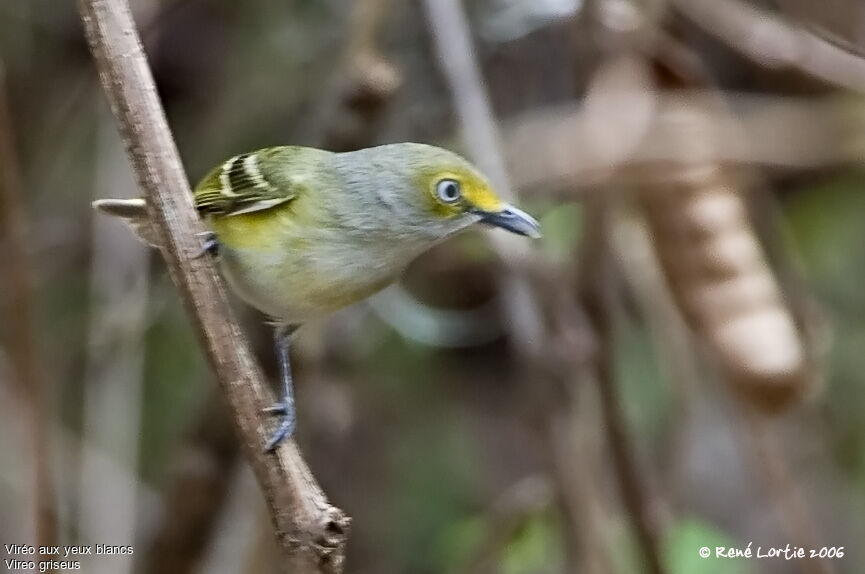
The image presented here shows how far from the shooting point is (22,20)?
3.04m

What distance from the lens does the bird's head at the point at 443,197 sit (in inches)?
55.0

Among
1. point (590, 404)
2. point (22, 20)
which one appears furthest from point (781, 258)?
point (22, 20)

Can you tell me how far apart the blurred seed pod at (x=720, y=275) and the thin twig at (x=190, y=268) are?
104cm

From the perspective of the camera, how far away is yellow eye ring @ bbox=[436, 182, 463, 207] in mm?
1396

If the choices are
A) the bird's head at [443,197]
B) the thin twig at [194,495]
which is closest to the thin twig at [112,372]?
the thin twig at [194,495]

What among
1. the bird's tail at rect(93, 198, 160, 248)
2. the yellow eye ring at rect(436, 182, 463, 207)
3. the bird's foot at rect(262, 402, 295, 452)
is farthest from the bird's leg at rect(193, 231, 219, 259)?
the yellow eye ring at rect(436, 182, 463, 207)

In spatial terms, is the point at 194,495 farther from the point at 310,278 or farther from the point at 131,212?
A: the point at 310,278

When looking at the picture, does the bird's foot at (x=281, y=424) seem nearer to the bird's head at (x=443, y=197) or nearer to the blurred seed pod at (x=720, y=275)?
the bird's head at (x=443, y=197)

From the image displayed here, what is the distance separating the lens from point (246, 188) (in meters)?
1.52

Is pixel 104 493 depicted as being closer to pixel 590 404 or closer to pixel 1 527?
pixel 1 527

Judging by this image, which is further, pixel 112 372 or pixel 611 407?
pixel 112 372

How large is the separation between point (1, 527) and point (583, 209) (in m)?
1.82

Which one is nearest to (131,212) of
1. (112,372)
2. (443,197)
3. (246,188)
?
(246,188)

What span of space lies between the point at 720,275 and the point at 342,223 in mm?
868
